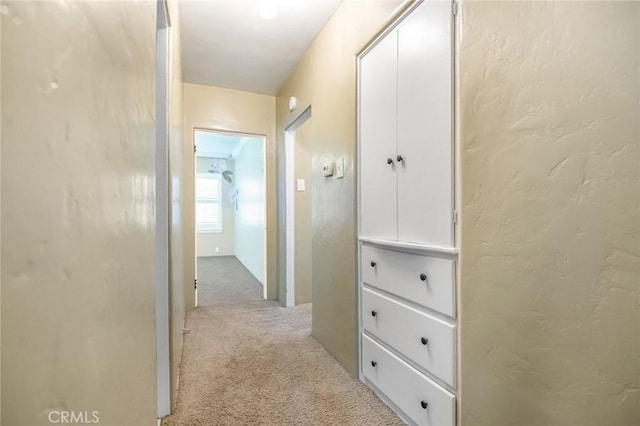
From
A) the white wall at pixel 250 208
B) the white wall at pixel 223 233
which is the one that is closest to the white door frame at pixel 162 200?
the white wall at pixel 250 208

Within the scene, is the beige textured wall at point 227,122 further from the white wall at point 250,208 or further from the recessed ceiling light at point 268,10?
the recessed ceiling light at point 268,10

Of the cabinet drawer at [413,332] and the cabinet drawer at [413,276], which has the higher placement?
the cabinet drawer at [413,276]

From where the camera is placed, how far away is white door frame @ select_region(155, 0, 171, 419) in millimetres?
1389

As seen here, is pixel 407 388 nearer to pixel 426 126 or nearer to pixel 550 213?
pixel 550 213

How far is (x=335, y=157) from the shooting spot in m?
2.18

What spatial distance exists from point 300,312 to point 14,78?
10.4ft

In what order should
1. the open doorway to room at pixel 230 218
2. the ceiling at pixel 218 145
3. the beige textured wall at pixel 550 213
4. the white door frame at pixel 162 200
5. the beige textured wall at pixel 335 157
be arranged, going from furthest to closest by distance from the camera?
the ceiling at pixel 218 145 → the open doorway to room at pixel 230 218 → the beige textured wall at pixel 335 157 → the white door frame at pixel 162 200 → the beige textured wall at pixel 550 213

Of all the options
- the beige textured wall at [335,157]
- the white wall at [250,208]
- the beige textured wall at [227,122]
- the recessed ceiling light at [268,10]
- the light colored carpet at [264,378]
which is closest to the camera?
the light colored carpet at [264,378]

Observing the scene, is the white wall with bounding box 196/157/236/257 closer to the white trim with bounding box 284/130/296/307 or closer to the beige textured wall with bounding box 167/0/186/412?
the white trim with bounding box 284/130/296/307

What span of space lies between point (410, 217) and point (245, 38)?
210 centimetres

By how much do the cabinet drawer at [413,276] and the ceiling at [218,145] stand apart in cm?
401

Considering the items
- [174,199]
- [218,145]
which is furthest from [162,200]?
[218,145]

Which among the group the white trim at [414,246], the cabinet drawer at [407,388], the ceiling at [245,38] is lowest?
the cabinet drawer at [407,388]

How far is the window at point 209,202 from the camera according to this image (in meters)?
7.36
